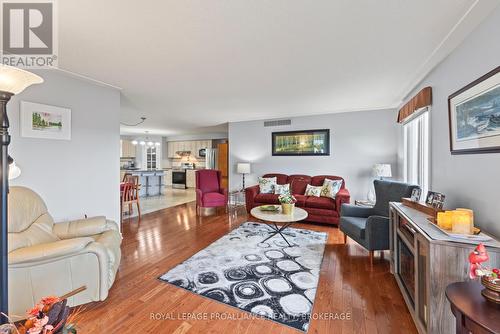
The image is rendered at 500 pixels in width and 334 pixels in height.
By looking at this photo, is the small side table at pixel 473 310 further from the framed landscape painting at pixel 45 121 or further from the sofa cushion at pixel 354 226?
the framed landscape painting at pixel 45 121

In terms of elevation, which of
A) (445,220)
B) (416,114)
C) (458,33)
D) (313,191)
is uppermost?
(458,33)

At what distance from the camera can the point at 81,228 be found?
235cm

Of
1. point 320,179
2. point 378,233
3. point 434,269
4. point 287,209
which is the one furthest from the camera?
point 320,179

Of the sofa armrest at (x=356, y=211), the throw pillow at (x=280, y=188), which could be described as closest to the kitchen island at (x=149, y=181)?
the throw pillow at (x=280, y=188)

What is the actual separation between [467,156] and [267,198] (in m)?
3.40

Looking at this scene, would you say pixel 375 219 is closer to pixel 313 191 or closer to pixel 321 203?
pixel 321 203

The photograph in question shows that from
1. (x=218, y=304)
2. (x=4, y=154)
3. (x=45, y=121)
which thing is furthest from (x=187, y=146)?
(x=4, y=154)

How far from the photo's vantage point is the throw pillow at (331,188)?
14.8 ft

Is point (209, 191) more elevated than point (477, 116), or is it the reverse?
point (477, 116)

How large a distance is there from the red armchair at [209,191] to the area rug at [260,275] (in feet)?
5.36

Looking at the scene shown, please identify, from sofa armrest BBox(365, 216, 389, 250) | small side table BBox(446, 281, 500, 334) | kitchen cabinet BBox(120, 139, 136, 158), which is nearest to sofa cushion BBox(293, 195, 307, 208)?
sofa armrest BBox(365, 216, 389, 250)

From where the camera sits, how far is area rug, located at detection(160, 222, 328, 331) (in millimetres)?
1911

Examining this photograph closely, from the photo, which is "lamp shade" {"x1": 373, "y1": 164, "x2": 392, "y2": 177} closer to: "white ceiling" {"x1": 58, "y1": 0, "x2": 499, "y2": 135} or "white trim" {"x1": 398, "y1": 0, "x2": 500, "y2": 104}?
"white ceiling" {"x1": 58, "y1": 0, "x2": 499, "y2": 135}

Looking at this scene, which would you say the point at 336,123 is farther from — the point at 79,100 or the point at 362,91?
the point at 79,100
